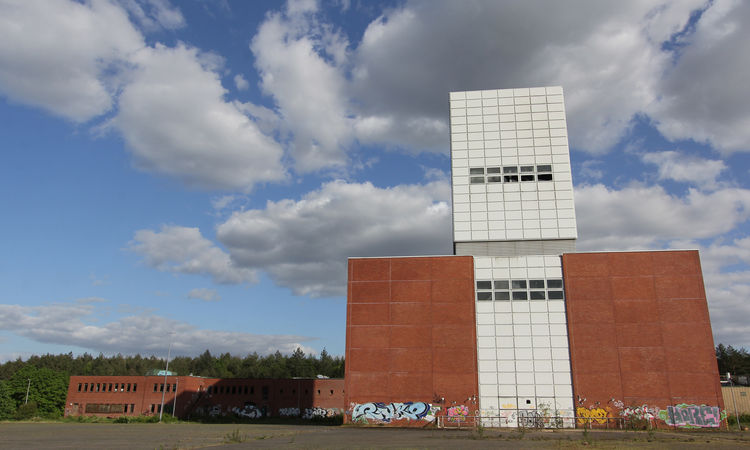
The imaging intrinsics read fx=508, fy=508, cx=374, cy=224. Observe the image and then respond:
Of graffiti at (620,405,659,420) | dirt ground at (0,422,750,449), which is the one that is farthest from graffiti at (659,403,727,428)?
dirt ground at (0,422,750,449)

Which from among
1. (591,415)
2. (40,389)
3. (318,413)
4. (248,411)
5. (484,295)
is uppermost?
(484,295)

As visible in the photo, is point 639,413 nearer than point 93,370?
Yes

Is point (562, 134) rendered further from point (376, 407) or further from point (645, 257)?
point (376, 407)

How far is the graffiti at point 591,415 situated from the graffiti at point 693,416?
464 centimetres

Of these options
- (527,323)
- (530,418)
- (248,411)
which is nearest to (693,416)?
(530,418)

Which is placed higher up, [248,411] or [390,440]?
[390,440]

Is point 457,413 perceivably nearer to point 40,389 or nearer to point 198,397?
point 198,397

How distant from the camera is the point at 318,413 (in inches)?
3509

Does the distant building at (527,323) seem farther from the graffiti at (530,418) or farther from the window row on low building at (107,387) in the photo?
the window row on low building at (107,387)

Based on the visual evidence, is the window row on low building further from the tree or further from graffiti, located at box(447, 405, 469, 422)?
graffiti, located at box(447, 405, 469, 422)

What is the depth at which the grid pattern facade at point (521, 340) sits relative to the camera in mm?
45281

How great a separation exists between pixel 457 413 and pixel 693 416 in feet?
64.6

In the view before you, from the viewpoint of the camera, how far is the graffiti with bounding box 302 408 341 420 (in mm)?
88250

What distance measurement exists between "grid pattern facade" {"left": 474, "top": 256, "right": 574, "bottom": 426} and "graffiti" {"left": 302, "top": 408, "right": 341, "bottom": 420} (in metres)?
49.6
